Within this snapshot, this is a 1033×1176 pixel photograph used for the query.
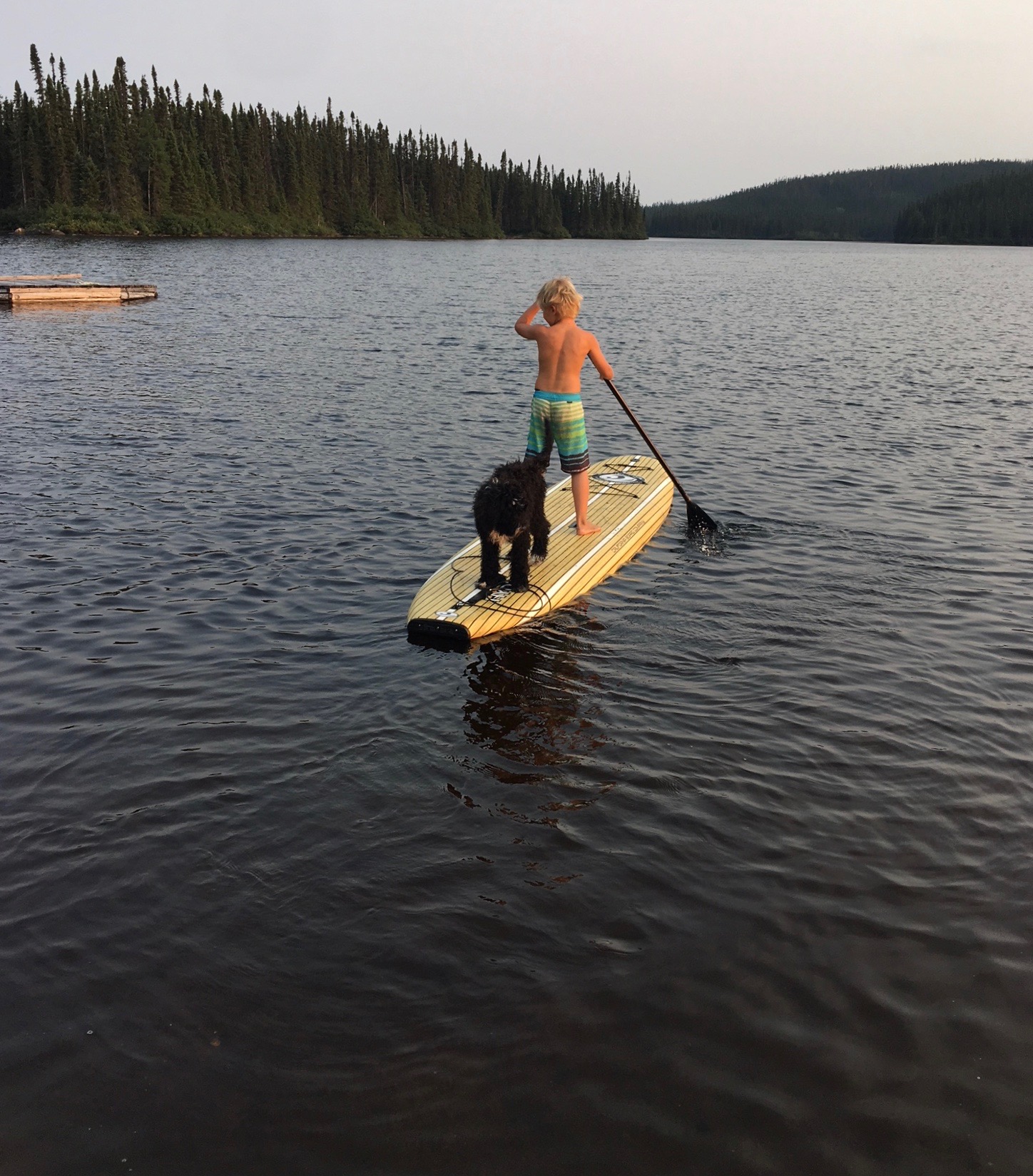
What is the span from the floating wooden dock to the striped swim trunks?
33154 mm

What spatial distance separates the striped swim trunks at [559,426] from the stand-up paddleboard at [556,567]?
1.16 meters

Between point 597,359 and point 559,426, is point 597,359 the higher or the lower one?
the higher one

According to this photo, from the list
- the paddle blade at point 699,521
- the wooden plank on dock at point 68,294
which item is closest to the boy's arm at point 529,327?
the paddle blade at point 699,521

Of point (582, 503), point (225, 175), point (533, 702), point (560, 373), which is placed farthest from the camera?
point (225, 175)

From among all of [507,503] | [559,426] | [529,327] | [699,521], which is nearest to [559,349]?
[529,327]

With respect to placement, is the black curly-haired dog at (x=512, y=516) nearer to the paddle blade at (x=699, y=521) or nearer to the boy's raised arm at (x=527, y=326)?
the boy's raised arm at (x=527, y=326)

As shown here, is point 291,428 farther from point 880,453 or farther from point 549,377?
point 880,453

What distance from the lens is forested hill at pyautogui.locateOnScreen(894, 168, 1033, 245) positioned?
184 metres

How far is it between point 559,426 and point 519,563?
1.61m

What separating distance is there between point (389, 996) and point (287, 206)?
13555 cm

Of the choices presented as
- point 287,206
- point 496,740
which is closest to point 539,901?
point 496,740

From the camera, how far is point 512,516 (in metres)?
8.59

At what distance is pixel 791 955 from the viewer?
504cm

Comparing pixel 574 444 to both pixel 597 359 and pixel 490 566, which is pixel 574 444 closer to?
pixel 597 359
